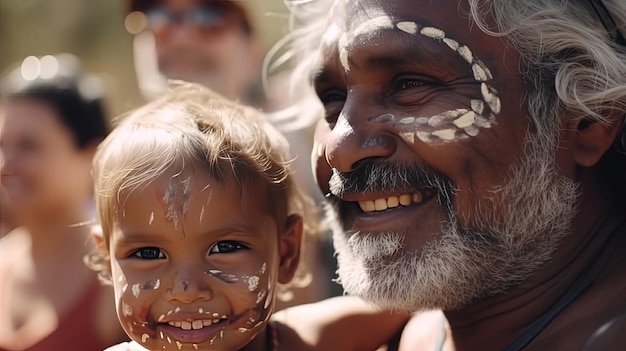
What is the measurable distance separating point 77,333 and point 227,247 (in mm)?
1320

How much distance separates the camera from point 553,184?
231 cm

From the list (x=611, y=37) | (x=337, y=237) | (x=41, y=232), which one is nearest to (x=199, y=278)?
(x=337, y=237)

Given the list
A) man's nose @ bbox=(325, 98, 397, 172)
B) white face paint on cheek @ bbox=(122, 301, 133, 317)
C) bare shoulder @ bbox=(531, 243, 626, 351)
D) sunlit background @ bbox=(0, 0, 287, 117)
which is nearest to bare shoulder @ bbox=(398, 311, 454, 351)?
bare shoulder @ bbox=(531, 243, 626, 351)

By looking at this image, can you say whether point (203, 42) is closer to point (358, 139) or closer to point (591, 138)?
point (358, 139)

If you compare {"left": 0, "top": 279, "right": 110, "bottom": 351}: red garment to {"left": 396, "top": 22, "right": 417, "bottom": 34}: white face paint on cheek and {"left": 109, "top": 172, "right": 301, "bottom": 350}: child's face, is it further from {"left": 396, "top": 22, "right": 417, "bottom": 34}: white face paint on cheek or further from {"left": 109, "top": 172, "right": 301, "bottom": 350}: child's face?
{"left": 396, "top": 22, "right": 417, "bottom": 34}: white face paint on cheek

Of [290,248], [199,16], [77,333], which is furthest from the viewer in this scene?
[199,16]

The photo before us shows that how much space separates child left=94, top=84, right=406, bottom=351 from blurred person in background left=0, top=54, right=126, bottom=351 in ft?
3.23

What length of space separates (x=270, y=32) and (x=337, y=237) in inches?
206

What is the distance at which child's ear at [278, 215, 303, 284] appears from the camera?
8.46 ft

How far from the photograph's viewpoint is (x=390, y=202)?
7.62ft

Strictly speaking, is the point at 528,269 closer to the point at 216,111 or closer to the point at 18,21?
the point at 216,111

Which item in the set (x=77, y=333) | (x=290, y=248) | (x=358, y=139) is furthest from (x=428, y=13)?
(x=77, y=333)

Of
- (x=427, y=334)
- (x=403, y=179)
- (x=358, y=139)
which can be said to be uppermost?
(x=358, y=139)

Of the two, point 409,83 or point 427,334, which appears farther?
point 427,334
